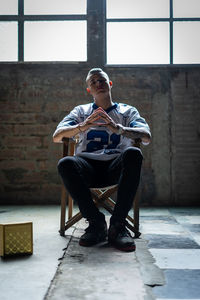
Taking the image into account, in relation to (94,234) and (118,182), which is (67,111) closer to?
(118,182)

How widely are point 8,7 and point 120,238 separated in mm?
3624

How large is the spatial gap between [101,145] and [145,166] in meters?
1.80

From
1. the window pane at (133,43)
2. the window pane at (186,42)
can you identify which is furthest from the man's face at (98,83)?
the window pane at (186,42)

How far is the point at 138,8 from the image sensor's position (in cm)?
445

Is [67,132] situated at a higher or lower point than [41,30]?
lower

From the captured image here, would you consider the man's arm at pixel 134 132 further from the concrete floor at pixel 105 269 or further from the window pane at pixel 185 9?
the window pane at pixel 185 9

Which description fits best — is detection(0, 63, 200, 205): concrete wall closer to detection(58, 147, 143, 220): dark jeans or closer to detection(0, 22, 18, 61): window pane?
detection(0, 22, 18, 61): window pane

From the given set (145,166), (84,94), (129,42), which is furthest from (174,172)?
(129,42)

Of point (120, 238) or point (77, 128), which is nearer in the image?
point (120, 238)

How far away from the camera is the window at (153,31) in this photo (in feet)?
14.6

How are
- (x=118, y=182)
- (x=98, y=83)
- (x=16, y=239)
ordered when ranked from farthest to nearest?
1. (x=98, y=83)
2. (x=118, y=182)
3. (x=16, y=239)

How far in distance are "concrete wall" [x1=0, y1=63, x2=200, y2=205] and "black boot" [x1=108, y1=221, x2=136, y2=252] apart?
2.10 meters

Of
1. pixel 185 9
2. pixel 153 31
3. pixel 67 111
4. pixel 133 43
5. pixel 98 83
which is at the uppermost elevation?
pixel 185 9

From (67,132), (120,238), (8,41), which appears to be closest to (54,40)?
(8,41)
